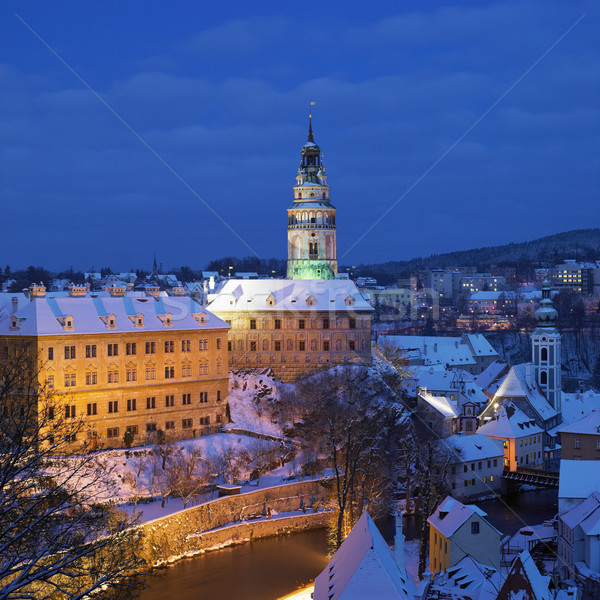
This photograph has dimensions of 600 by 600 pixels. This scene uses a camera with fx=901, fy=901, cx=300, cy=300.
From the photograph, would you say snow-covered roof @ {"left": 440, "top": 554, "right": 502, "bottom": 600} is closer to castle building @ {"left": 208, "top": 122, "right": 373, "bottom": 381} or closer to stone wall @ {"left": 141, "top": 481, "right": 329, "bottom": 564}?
stone wall @ {"left": 141, "top": 481, "right": 329, "bottom": 564}

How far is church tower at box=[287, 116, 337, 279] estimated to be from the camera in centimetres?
8831

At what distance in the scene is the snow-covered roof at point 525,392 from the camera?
7419cm

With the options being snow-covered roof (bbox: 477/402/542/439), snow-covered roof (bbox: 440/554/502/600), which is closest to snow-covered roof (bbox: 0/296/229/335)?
snow-covered roof (bbox: 477/402/542/439)

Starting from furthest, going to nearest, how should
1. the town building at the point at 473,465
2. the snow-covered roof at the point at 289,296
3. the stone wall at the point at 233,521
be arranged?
the snow-covered roof at the point at 289,296 < the town building at the point at 473,465 < the stone wall at the point at 233,521

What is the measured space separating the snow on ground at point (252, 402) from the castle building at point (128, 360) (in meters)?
1.57

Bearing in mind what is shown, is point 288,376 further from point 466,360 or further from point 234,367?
point 466,360

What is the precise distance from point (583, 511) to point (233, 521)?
1805 centimetres

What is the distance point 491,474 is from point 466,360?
46.0m

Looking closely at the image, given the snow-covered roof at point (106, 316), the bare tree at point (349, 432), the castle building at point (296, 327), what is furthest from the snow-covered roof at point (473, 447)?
the snow-covered roof at point (106, 316)

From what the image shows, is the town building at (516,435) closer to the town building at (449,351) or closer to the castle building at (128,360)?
the castle building at (128,360)

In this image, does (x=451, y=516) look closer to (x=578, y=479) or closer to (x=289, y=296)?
(x=578, y=479)

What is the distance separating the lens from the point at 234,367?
6744 centimetres

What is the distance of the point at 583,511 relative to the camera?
3991cm

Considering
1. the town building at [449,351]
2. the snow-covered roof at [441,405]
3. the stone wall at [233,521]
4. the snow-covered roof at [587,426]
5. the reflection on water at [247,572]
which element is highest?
the town building at [449,351]
